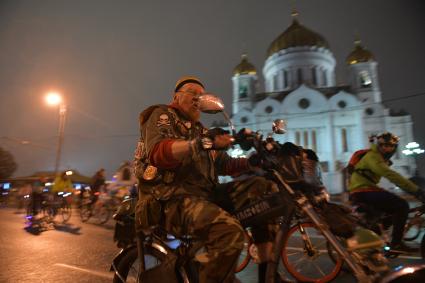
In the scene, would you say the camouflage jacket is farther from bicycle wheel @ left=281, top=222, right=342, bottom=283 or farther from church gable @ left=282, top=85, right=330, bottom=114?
church gable @ left=282, top=85, right=330, bottom=114

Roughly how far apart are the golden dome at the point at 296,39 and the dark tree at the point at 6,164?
47.6m

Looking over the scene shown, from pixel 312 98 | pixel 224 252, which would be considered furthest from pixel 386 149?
pixel 312 98

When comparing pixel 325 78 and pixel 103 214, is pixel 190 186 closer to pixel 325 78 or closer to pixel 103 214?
pixel 103 214

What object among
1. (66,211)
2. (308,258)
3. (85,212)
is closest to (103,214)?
(85,212)

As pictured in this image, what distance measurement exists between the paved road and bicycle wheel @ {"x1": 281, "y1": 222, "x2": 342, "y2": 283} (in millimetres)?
292

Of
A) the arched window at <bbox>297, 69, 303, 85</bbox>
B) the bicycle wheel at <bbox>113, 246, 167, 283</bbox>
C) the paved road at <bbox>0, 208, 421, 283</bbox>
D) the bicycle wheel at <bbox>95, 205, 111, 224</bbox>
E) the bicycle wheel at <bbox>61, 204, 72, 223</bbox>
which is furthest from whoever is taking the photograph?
the arched window at <bbox>297, 69, 303, 85</bbox>

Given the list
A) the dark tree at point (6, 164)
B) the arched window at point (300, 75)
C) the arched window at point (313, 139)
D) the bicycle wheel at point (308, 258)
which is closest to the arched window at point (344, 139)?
the arched window at point (313, 139)

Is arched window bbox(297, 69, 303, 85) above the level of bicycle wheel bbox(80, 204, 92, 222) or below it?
above

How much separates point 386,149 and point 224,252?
3730mm

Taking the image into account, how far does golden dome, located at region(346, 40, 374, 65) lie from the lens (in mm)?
48375

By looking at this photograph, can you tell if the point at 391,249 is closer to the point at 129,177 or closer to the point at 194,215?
the point at 194,215

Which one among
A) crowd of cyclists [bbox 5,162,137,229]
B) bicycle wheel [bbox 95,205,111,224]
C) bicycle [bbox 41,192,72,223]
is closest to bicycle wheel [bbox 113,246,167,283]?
crowd of cyclists [bbox 5,162,137,229]

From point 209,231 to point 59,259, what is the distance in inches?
161

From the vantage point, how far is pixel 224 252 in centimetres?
214
